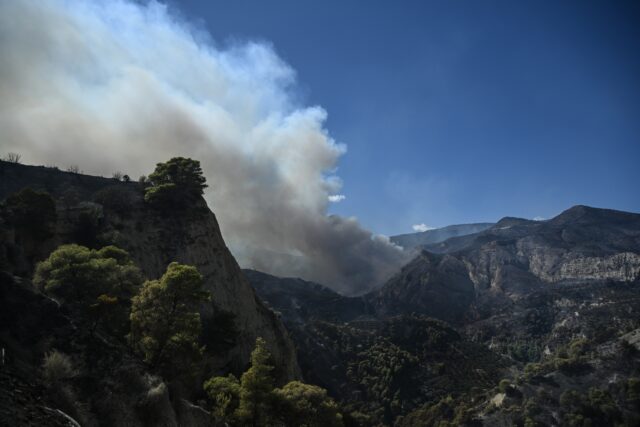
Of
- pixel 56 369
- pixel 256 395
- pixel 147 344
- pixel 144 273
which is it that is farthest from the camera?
pixel 144 273

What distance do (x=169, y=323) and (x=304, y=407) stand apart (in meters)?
16.7

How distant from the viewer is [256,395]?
1378 inches

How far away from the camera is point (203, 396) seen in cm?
4994

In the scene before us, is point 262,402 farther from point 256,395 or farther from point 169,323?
point 169,323

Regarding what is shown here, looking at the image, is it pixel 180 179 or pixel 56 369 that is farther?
pixel 180 179

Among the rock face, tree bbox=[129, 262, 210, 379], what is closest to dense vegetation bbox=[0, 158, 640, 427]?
tree bbox=[129, 262, 210, 379]

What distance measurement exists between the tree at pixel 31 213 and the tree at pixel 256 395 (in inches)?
A: 1610

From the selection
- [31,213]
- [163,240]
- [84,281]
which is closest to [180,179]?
[163,240]

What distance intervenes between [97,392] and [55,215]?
47.4m

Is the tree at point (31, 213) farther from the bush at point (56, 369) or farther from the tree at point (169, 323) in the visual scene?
the bush at point (56, 369)

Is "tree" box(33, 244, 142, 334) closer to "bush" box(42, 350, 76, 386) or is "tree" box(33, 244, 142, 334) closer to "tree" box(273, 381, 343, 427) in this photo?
"bush" box(42, 350, 76, 386)

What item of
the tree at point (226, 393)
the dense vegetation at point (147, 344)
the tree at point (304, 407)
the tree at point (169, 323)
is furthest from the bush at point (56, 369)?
the tree at point (304, 407)

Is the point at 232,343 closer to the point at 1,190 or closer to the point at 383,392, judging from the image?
the point at 1,190

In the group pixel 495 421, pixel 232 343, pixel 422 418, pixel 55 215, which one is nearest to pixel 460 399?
pixel 422 418
